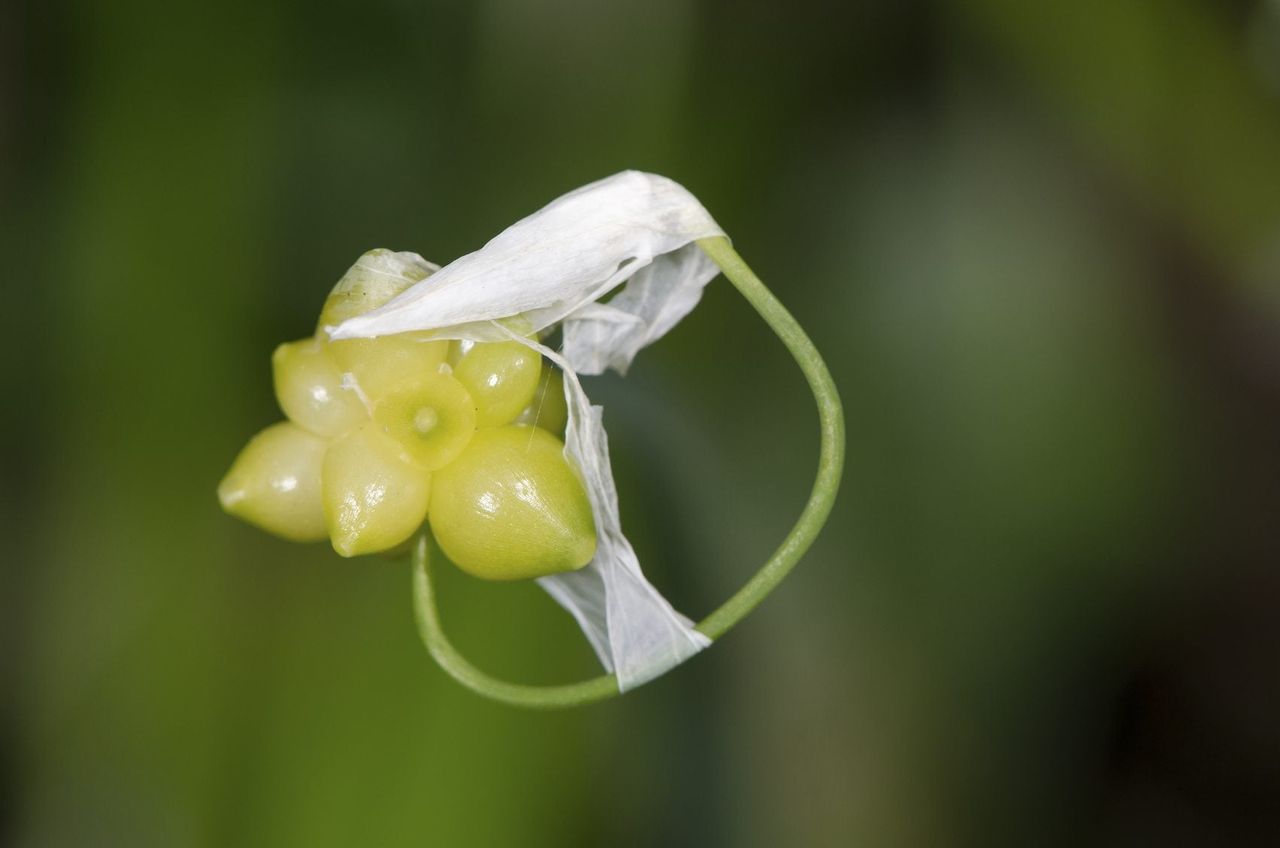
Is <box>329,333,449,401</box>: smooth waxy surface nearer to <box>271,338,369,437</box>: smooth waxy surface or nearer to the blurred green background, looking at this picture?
<box>271,338,369,437</box>: smooth waxy surface

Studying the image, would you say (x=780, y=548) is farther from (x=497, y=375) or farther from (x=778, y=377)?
(x=778, y=377)

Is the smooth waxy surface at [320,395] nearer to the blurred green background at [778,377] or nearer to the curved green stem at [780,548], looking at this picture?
the curved green stem at [780,548]

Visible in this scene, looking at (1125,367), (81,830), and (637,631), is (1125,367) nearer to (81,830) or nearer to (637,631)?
(637,631)

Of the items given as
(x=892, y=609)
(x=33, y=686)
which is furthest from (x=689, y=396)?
A: (x=33, y=686)

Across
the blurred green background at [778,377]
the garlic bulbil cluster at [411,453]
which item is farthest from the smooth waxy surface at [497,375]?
the blurred green background at [778,377]

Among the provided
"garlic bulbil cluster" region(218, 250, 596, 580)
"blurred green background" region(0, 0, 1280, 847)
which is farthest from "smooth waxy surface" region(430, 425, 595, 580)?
"blurred green background" region(0, 0, 1280, 847)

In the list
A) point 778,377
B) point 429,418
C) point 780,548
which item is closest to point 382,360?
point 429,418
